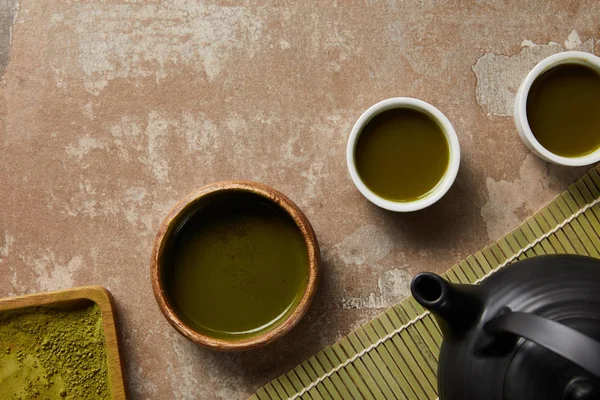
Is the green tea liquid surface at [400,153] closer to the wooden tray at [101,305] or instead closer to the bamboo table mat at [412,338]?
the bamboo table mat at [412,338]

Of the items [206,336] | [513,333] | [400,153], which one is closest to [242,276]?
[206,336]

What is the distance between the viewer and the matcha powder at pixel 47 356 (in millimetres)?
1328

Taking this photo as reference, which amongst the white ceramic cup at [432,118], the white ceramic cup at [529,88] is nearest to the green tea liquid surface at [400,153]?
the white ceramic cup at [432,118]

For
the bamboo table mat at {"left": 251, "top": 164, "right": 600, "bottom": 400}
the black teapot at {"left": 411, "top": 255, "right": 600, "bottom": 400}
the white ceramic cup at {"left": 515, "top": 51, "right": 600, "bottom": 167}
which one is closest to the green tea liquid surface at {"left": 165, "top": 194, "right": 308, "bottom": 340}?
the bamboo table mat at {"left": 251, "top": 164, "right": 600, "bottom": 400}

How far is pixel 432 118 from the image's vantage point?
51.4 inches

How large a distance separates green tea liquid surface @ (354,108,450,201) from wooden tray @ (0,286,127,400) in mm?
584

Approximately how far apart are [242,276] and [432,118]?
49cm

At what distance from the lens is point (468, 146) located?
1382 millimetres

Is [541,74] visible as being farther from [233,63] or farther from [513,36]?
[233,63]

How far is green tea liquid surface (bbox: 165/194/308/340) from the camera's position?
1284mm

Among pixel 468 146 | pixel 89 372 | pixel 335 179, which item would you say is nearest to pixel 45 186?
pixel 89 372

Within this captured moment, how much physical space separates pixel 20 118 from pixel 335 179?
688mm

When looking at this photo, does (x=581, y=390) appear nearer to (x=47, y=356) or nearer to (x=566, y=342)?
(x=566, y=342)

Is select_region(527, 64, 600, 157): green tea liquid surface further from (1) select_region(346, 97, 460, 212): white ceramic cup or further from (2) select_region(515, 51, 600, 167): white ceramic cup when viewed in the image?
(1) select_region(346, 97, 460, 212): white ceramic cup
